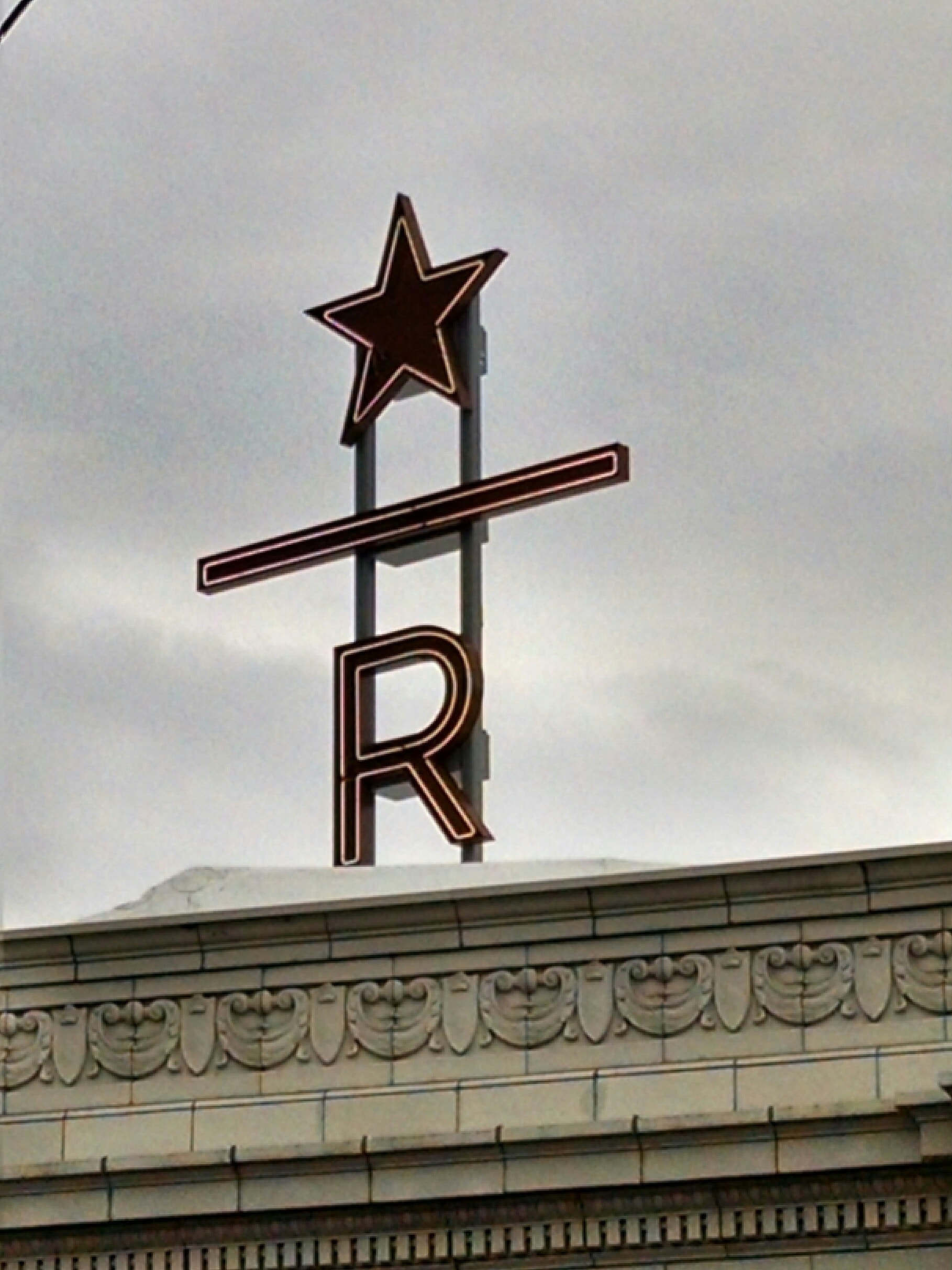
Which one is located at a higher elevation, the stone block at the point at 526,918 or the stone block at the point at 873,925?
the stone block at the point at 526,918

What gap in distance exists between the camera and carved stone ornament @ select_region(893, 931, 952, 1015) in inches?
728

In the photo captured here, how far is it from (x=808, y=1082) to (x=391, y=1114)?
7.81 feet

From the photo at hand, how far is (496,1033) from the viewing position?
19328 mm

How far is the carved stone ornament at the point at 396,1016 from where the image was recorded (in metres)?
19.5

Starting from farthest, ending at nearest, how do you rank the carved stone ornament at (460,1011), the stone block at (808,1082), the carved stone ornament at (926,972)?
the carved stone ornament at (460,1011), the carved stone ornament at (926,972), the stone block at (808,1082)

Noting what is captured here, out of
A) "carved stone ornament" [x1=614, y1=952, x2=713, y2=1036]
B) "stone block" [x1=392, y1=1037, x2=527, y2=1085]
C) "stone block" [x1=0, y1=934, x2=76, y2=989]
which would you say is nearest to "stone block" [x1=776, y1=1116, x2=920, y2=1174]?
"carved stone ornament" [x1=614, y1=952, x2=713, y2=1036]

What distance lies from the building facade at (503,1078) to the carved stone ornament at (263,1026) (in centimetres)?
2

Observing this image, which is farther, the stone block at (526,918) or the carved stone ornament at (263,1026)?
the carved stone ornament at (263,1026)

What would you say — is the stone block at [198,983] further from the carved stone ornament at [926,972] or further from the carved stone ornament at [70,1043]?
the carved stone ornament at [926,972]

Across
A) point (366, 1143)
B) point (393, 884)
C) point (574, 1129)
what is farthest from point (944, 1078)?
point (393, 884)

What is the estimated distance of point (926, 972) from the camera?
730 inches

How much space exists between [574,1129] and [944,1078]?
2.11 meters

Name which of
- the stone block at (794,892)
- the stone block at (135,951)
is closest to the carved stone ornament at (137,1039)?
the stone block at (135,951)

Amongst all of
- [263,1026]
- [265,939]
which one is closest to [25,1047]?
[263,1026]
